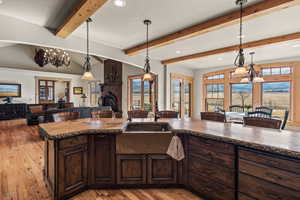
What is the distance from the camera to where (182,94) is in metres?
7.51

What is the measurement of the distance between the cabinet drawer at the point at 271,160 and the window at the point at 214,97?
246 inches

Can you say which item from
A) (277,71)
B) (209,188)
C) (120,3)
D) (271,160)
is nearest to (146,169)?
(209,188)

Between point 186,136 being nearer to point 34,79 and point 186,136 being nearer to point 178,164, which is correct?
point 178,164

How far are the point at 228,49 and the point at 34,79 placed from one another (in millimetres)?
10957

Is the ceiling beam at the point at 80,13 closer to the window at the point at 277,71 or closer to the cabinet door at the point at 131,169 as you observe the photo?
the cabinet door at the point at 131,169

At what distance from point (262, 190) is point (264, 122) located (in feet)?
3.68

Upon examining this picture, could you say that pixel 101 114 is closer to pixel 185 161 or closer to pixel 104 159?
pixel 104 159

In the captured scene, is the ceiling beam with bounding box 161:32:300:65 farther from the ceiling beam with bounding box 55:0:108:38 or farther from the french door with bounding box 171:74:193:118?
the ceiling beam with bounding box 55:0:108:38

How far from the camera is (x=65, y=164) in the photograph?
194cm

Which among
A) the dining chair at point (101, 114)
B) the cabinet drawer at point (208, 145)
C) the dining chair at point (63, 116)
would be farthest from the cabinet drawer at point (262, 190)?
the dining chair at point (63, 116)

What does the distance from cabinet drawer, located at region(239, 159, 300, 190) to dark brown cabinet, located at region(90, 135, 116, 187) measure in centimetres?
158

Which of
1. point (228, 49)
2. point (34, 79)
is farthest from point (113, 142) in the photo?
point (34, 79)

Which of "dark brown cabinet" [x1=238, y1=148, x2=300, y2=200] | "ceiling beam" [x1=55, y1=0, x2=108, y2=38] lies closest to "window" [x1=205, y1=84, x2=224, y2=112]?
"dark brown cabinet" [x1=238, y1=148, x2=300, y2=200]

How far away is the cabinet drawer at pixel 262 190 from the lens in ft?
4.42
